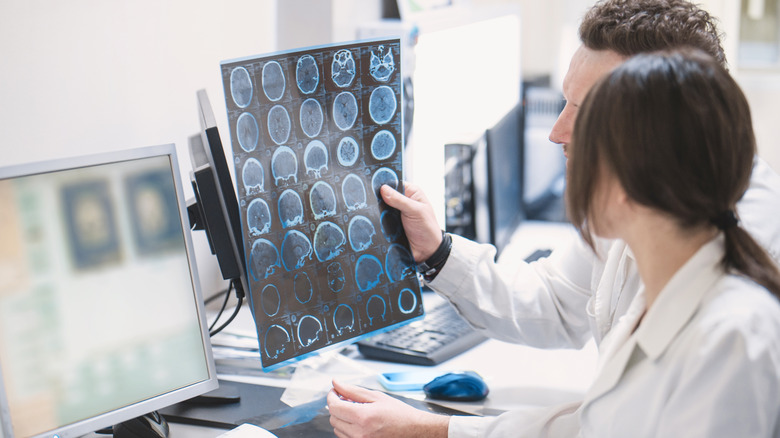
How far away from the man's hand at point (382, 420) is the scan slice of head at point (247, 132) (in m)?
0.41

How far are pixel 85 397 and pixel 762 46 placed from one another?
3410 millimetres

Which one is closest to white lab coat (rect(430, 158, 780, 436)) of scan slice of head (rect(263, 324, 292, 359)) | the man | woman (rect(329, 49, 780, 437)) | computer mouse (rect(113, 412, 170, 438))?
the man

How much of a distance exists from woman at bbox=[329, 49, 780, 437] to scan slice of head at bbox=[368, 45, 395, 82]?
1.51ft

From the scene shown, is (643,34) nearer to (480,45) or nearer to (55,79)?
(480,45)

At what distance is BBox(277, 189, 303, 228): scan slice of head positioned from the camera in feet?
3.80

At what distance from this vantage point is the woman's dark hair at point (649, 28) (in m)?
1.18

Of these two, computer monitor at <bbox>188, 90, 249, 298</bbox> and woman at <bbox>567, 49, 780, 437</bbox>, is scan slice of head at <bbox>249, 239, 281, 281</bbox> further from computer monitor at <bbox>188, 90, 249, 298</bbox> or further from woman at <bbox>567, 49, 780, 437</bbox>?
woman at <bbox>567, 49, 780, 437</bbox>

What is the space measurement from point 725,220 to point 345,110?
614 millimetres

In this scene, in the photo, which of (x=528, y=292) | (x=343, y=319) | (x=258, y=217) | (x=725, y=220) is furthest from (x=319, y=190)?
(x=725, y=220)

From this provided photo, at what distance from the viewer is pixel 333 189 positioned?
121 centimetres

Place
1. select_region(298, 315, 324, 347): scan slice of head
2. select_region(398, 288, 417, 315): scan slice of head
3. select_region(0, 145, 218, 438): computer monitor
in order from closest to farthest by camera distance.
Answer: select_region(0, 145, 218, 438): computer monitor < select_region(298, 315, 324, 347): scan slice of head < select_region(398, 288, 417, 315): scan slice of head

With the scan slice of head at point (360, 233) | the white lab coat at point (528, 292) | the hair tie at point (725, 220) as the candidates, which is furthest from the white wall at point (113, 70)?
the hair tie at point (725, 220)

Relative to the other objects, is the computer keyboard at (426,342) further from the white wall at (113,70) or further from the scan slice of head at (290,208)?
the white wall at (113,70)

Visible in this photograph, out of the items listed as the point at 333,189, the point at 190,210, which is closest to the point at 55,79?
the point at 190,210
